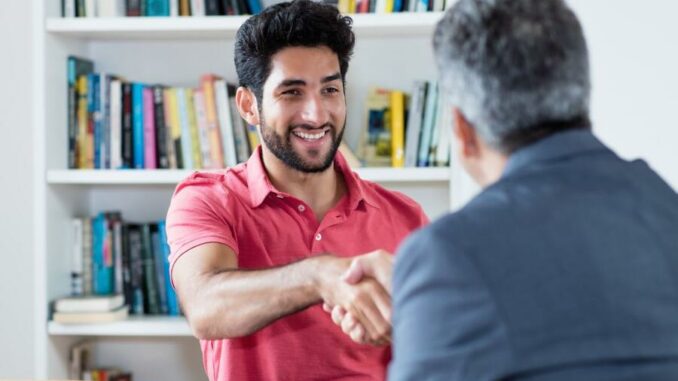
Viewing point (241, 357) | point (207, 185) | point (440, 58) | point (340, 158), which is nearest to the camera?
point (440, 58)

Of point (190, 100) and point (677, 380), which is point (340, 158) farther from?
point (677, 380)

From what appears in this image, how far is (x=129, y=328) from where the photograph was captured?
9.14 feet

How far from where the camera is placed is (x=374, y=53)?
2.97 m

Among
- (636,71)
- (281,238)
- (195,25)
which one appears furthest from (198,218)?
(636,71)

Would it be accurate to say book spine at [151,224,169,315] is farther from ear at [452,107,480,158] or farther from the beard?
ear at [452,107,480,158]

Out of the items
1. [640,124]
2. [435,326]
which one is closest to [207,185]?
[435,326]

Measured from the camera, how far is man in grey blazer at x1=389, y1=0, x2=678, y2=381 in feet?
2.93

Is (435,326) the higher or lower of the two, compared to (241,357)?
higher

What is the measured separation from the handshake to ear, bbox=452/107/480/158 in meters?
0.32

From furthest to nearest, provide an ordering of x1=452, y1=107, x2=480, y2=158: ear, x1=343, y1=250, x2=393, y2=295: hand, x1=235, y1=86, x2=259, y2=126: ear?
x1=235, y1=86, x2=259, y2=126: ear, x1=343, y1=250, x2=393, y2=295: hand, x1=452, y1=107, x2=480, y2=158: ear

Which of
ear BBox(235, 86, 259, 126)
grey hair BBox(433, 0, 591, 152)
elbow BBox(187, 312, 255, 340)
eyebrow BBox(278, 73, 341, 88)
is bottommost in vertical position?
elbow BBox(187, 312, 255, 340)

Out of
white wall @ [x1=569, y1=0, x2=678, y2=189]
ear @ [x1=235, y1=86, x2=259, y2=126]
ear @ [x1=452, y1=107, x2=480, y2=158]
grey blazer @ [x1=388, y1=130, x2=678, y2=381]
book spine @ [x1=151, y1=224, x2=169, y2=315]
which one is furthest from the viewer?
book spine @ [x1=151, y1=224, x2=169, y2=315]

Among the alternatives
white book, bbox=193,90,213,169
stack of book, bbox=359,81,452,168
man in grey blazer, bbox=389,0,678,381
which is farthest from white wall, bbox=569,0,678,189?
man in grey blazer, bbox=389,0,678,381

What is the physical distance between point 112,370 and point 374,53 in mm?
1313
